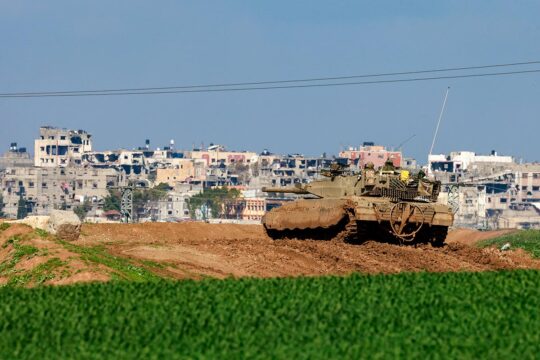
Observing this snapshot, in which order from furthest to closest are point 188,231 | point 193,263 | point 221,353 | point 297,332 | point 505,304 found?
point 188,231 → point 193,263 → point 505,304 → point 297,332 → point 221,353

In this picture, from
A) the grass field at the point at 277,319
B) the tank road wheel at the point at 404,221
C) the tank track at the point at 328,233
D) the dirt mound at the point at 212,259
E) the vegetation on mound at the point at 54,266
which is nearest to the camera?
the grass field at the point at 277,319

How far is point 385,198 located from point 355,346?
26.6 m

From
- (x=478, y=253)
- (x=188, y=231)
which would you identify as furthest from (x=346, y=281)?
(x=188, y=231)

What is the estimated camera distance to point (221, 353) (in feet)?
80.9

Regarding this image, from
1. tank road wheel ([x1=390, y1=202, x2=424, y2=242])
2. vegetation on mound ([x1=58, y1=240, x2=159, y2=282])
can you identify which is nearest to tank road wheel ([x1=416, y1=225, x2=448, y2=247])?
tank road wheel ([x1=390, y1=202, x2=424, y2=242])

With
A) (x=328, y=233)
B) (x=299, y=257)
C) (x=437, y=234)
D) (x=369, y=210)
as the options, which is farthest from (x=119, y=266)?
(x=437, y=234)

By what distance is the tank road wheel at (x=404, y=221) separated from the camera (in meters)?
50.5

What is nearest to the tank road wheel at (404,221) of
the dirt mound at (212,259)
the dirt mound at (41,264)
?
the dirt mound at (212,259)

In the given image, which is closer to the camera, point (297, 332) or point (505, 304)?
point (297, 332)

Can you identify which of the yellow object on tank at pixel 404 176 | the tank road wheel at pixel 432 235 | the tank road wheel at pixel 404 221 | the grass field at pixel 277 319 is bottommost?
the grass field at pixel 277 319

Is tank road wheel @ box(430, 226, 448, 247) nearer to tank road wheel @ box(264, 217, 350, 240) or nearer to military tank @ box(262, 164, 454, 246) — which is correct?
military tank @ box(262, 164, 454, 246)

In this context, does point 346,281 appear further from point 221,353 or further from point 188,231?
point 188,231

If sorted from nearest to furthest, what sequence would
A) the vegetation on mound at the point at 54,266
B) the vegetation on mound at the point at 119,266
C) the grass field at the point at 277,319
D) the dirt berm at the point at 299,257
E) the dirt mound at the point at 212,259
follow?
the grass field at the point at 277,319 < the vegetation on mound at the point at 54,266 < the vegetation on mound at the point at 119,266 < the dirt mound at the point at 212,259 < the dirt berm at the point at 299,257

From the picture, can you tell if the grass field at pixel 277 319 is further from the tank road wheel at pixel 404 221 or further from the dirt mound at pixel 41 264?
the tank road wheel at pixel 404 221
